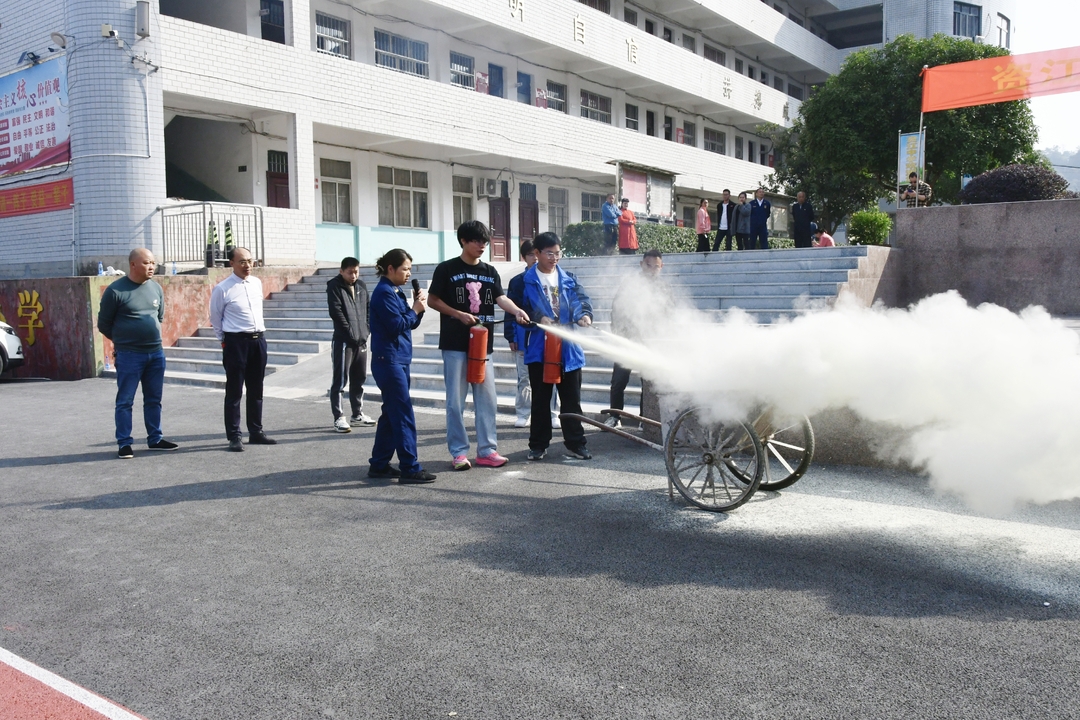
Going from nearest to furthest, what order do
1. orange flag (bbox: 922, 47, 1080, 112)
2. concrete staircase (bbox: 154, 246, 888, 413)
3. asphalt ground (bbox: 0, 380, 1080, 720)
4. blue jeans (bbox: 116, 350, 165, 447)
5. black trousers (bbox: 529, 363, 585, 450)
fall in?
asphalt ground (bbox: 0, 380, 1080, 720), black trousers (bbox: 529, 363, 585, 450), blue jeans (bbox: 116, 350, 165, 447), concrete staircase (bbox: 154, 246, 888, 413), orange flag (bbox: 922, 47, 1080, 112)

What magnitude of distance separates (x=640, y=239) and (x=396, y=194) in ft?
24.1

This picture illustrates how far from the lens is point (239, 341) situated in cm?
824

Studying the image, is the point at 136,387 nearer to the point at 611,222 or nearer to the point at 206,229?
the point at 206,229

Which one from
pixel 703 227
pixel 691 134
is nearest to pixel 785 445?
pixel 703 227

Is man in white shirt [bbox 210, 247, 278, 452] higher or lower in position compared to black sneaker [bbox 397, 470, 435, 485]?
higher

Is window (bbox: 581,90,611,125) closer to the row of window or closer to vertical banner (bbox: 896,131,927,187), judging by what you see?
the row of window

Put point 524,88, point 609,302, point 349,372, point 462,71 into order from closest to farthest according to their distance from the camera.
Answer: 1. point 349,372
2. point 609,302
3. point 462,71
4. point 524,88

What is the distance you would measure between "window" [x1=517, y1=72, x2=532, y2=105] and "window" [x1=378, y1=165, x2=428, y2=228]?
506 cm

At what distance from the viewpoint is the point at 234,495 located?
6.33 metres

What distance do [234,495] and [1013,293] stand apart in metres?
11.3

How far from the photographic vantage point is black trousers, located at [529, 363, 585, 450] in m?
7.40

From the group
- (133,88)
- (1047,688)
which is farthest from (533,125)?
(1047,688)

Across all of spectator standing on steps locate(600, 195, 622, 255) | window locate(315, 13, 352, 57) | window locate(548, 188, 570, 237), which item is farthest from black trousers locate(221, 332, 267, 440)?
window locate(548, 188, 570, 237)

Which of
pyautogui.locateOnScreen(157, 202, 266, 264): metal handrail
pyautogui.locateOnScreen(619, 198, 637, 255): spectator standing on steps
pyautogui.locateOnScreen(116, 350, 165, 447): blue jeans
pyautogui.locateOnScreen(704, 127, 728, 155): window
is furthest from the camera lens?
pyautogui.locateOnScreen(704, 127, 728, 155): window
